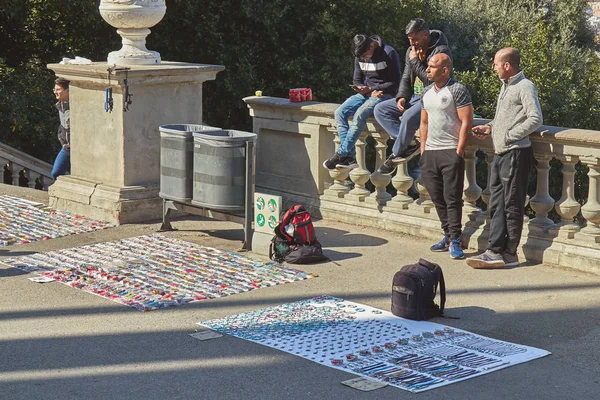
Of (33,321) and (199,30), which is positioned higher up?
(199,30)

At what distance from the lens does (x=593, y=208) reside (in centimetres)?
857

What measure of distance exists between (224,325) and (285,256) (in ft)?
6.38

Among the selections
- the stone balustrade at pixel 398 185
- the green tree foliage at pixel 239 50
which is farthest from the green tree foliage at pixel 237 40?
the stone balustrade at pixel 398 185

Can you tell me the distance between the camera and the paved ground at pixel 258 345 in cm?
586

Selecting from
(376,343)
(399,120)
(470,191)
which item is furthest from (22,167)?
(376,343)

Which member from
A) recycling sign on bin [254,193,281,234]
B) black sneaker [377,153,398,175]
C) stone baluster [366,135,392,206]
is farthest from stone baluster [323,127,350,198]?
recycling sign on bin [254,193,281,234]

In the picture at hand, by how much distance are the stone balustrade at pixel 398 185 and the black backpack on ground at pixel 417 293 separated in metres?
1.85

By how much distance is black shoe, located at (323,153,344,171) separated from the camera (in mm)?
10383

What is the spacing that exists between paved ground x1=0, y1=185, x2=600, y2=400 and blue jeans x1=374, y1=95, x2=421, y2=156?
0.99m

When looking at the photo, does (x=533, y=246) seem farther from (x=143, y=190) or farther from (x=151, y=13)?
(x=151, y=13)

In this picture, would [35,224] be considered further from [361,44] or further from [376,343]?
[376,343]

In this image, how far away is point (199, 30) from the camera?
2330 centimetres

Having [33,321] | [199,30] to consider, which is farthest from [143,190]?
[199,30]

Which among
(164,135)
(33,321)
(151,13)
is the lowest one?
(33,321)
